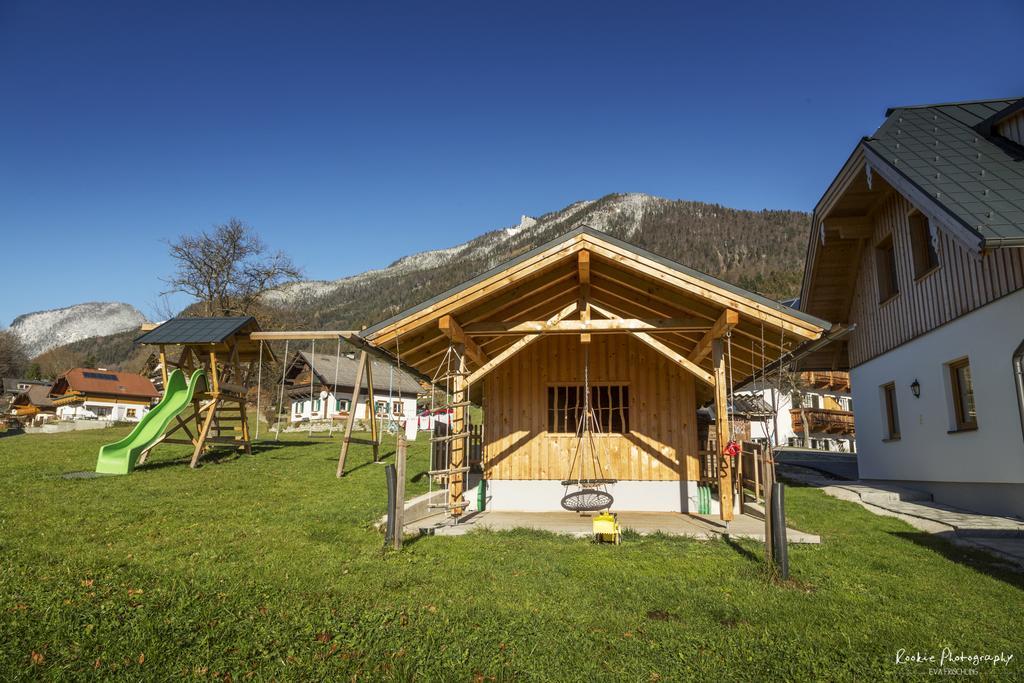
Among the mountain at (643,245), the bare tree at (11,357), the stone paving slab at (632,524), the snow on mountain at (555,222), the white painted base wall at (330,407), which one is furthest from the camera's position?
the snow on mountain at (555,222)

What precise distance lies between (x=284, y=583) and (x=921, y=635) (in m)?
5.23

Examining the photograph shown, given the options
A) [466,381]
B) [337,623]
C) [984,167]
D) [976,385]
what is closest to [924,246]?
[984,167]

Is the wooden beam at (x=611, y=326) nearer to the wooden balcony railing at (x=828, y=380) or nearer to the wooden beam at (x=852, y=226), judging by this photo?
the wooden beam at (x=852, y=226)

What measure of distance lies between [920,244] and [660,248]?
279 feet

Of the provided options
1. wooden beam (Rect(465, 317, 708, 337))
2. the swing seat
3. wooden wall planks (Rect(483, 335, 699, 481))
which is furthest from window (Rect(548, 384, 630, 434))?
wooden beam (Rect(465, 317, 708, 337))

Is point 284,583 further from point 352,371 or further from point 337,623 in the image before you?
point 352,371

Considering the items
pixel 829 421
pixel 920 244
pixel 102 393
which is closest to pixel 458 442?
pixel 920 244

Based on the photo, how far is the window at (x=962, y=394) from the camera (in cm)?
1051

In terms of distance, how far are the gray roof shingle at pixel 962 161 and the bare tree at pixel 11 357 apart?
94.0 metres

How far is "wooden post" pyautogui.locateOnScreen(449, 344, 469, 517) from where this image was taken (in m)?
8.62

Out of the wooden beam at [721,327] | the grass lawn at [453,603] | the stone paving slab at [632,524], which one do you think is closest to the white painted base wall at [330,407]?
the stone paving slab at [632,524]

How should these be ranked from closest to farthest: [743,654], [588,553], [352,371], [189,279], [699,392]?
1. [743,654]
2. [588,553]
3. [699,392]
4. [189,279]
5. [352,371]

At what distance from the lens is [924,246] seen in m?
11.9

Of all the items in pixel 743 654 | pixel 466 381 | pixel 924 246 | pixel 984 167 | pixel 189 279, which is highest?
pixel 189 279
